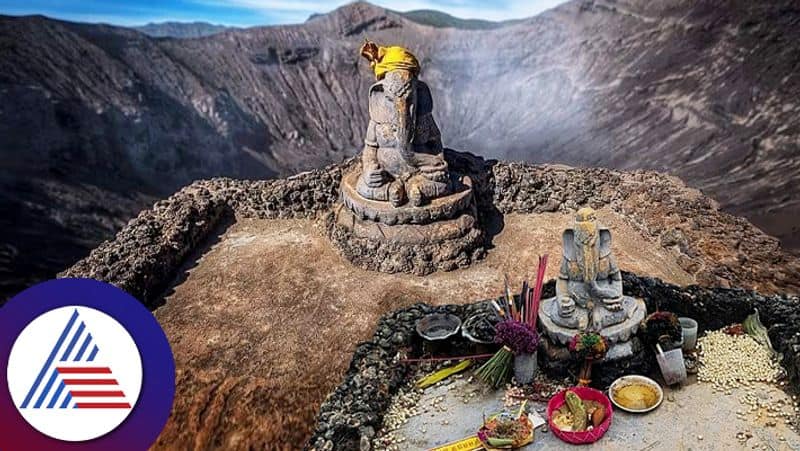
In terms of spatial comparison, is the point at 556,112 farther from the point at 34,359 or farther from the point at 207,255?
the point at 34,359

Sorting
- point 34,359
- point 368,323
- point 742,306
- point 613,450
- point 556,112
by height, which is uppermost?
point 34,359

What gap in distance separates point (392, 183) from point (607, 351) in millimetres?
6613

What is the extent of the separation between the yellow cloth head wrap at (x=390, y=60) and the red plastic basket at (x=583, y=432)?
8229mm

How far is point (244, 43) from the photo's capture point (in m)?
44.2

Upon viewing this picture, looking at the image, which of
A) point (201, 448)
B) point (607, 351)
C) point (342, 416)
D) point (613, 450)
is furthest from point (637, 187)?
point (201, 448)

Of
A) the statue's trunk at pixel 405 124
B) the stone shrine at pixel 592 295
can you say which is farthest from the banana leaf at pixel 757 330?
the statue's trunk at pixel 405 124

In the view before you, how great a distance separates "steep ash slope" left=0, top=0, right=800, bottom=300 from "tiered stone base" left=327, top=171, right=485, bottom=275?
1231 centimetres

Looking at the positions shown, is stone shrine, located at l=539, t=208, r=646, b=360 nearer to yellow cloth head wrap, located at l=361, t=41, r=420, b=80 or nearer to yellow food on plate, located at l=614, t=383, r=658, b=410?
yellow food on plate, located at l=614, t=383, r=658, b=410

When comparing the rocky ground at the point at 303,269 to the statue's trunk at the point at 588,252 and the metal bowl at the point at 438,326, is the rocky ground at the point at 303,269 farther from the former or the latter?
the statue's trunk at the point at 588,252

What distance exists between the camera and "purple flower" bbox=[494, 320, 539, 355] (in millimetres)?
8672

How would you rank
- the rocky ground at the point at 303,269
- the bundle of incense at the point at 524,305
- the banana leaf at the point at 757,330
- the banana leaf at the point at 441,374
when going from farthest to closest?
1. the rocky ground at the point at 303,269
2. the bundle of incense at the point at 524,305
3. the banana leaf at the point at 441,374
4. the banana leaf at the point at 757,330

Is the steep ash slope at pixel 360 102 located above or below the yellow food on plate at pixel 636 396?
below

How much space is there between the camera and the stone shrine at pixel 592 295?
8.68m

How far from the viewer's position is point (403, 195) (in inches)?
535
